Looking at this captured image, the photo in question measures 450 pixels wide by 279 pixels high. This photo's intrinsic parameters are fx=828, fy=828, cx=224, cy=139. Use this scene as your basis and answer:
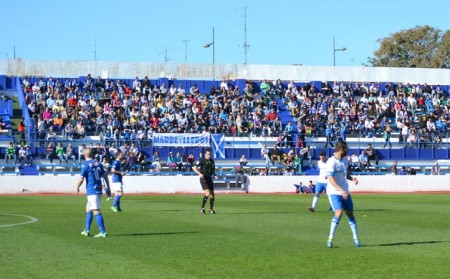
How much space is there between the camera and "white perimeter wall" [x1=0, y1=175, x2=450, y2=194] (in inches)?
1869

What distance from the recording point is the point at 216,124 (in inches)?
2247

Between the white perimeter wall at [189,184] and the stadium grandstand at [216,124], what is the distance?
5.25 ft

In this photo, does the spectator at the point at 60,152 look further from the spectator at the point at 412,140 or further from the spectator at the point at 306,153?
the spectator at the point at 412,140

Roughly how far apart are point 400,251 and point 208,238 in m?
4.66

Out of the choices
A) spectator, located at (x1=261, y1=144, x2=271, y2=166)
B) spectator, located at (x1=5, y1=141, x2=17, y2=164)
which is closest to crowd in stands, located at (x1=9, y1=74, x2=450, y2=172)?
spectator, located at (x1=261, y1=144, x2=271, y2=166)

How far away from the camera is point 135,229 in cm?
2155

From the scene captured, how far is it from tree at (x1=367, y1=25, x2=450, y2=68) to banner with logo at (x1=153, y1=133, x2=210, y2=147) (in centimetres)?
6566

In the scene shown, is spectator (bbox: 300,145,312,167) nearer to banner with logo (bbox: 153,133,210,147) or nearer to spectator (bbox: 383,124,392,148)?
banner with logo (bbox: 153,133,210,147)

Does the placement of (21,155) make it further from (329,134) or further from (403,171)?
(403,171)

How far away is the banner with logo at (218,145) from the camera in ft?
180

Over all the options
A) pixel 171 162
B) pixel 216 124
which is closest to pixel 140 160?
pixel 171 162

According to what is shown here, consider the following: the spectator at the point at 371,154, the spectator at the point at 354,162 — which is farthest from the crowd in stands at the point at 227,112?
the spectator at the point at 371,154

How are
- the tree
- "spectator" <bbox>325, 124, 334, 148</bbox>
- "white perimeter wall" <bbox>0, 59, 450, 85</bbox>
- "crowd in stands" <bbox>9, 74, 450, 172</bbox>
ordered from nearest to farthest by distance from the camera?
"crowd in stands" <bbox>9, 74, 450, 172</bbox> → "spectator" <bbox>325, 124, 334, 148</bbox> → "white perimeter wall" <bbox>0, 59, 450, 85</bbox> → the tree

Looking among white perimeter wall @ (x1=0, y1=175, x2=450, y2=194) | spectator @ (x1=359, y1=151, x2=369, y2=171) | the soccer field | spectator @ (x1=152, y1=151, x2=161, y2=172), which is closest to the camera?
the soccer field
